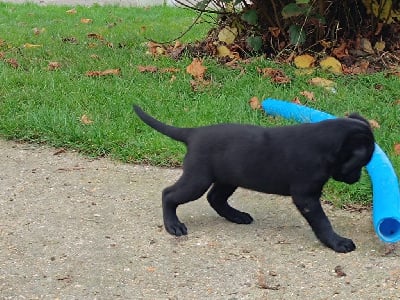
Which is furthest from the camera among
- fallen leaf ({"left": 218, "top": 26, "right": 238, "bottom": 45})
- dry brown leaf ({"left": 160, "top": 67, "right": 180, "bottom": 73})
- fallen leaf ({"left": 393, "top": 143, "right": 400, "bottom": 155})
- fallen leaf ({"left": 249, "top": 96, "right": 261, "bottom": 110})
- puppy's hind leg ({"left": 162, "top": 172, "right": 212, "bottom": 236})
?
fallen leaf ({"left": 218, "top": 26, "right": 238, "bottom": 45})

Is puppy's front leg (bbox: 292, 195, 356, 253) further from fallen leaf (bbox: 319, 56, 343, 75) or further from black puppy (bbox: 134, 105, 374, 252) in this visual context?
fallen leaf (bbox: 319, 56, 343, 75)

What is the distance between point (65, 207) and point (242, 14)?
3527 mm

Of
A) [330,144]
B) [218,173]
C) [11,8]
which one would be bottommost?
[11,8]

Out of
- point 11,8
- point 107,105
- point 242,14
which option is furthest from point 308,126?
point 11,8

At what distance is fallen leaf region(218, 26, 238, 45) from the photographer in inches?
287

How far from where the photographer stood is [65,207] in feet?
13.7

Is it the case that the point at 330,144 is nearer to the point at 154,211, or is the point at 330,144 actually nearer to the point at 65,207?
the point at 154,211

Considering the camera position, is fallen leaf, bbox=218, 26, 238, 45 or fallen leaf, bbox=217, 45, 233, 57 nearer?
fallen leaf, bbox=217, 45, 233, 57

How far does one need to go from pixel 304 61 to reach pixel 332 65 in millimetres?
245

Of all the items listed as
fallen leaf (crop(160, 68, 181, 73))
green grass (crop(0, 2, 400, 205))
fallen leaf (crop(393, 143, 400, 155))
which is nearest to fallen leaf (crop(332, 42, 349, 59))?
green grass (crop(0, 2, 400, 205))

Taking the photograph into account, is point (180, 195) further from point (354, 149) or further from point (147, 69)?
point (147, 69)

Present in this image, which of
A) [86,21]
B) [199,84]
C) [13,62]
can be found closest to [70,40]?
[13,62]

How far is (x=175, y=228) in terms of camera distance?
382cm

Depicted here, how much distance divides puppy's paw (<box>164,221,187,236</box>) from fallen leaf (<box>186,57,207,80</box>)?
107 inches
